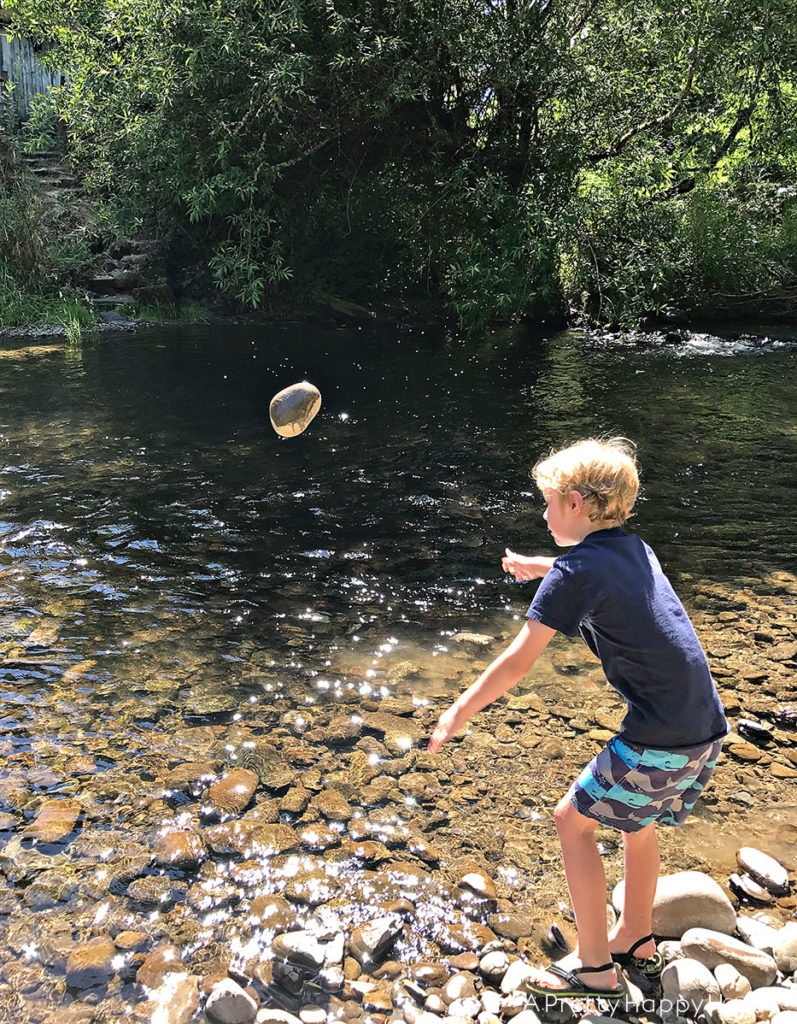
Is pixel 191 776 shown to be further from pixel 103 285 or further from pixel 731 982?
pixel 103 285

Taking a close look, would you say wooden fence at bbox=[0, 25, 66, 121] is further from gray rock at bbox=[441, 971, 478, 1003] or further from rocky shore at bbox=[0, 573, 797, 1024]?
gray rock at bbox=[441, 971, 478, 1003]

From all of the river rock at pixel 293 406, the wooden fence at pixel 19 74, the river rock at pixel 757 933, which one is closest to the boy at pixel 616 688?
the river rock at pixel 757 933

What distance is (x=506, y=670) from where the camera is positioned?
215 cm

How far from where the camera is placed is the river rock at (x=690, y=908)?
8.11ft

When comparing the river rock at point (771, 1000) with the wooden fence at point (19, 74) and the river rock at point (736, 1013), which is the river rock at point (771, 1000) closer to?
the river rock at point (736, 1013)

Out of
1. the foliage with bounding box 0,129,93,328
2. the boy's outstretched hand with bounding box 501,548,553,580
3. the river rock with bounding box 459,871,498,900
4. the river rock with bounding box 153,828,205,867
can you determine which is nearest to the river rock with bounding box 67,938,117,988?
the river rock with bounding box 153,828,205,867

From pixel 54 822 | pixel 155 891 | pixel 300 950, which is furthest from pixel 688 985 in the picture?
pixel 54 822

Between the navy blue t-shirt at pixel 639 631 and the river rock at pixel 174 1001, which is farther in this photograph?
the river rock at pixel 174 1001

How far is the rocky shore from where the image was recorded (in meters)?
2.31

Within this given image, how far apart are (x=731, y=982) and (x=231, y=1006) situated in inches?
55.4

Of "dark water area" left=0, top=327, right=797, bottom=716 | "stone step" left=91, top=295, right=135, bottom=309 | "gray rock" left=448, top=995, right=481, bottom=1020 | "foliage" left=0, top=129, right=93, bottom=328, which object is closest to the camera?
"gray rock" left=448, top=995, right=481, bottom=1020

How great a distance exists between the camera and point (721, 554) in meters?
5.43

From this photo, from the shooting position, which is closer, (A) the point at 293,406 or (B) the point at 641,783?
(B) the point at 641,783

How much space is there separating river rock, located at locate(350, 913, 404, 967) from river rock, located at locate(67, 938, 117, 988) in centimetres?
74
